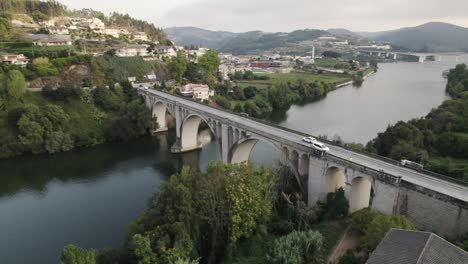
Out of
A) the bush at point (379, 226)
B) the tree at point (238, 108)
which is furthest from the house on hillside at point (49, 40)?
the bush at point (379, 226)

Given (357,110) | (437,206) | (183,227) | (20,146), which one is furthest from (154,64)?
(437,206)

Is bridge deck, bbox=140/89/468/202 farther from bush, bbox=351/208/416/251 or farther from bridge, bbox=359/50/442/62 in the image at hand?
bridge, bbox=359/50/442/62

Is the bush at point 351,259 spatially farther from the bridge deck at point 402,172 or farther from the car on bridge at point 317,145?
the car on bridge at point 317,145

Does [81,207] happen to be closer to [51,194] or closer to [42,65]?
[51,194]

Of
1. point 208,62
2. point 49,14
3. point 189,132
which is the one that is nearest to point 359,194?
point 189,132

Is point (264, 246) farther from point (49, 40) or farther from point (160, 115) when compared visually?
point (49, 40)
